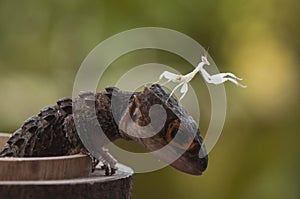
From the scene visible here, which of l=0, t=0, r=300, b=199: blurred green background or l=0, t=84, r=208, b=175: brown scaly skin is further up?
l=0, t=0, r=300, b=199: blurred green background

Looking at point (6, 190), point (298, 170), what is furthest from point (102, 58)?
point (6, 190)

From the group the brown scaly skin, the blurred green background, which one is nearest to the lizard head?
the brown scaly skin

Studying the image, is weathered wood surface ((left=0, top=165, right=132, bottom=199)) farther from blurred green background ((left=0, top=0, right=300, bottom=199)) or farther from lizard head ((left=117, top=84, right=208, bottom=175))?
blurred green background ((left=0, top=0, right=300, bottom=199))

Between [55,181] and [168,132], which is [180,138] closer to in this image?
[168,132]

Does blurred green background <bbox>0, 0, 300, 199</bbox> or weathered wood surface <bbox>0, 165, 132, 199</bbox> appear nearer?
weathered wood surface <bbox>0, 165, 132, 199</bbox>

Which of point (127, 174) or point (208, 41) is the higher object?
point (208, 41)

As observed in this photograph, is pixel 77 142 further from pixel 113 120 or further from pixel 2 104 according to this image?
pixel 2 104

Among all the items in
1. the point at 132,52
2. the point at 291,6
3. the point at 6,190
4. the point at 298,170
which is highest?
the point at 291,6

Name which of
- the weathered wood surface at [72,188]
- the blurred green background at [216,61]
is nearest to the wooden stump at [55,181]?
the weathered wood surface at [72,188]
